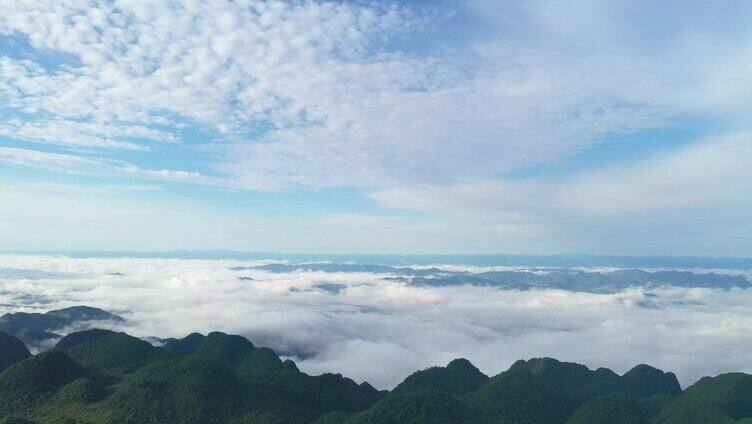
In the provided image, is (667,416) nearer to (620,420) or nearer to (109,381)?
(620,420)

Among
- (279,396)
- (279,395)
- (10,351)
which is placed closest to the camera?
(279,396)

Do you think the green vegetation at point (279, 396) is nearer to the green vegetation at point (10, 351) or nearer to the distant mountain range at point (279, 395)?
the distant mountain range at point (279, 395)

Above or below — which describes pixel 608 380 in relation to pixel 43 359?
below

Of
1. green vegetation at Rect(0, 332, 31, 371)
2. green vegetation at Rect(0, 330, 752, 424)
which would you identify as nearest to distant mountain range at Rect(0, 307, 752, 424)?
green vegetation at Rect(0, 330, 752, 424)

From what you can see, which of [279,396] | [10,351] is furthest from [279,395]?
[10,351]

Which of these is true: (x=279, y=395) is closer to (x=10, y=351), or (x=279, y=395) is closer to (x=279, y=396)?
(x=279, y=396)

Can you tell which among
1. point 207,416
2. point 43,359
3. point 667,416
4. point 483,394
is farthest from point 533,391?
point 43,359

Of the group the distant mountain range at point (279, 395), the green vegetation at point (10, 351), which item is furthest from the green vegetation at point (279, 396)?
the green vegetation at point (10, 351)
